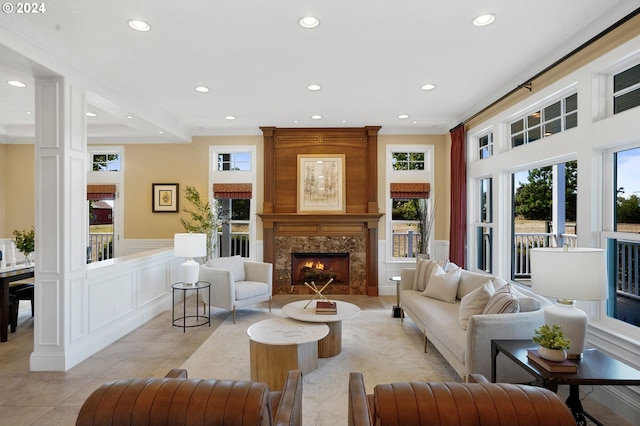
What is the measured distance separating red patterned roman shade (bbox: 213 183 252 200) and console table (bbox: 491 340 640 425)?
16.0ft

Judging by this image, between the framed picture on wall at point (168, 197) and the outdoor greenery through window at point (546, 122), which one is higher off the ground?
the outdoor greenery through window at point (546, 122)

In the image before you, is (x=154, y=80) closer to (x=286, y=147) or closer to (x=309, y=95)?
(x=309, y=95)

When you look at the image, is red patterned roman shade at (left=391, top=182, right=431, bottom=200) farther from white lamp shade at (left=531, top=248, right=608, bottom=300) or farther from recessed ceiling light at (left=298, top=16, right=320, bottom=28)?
white lamp shade at (left=531, top=248, right=608, bottom=300)

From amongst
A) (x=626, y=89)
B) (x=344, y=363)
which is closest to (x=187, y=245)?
(x=344, y=363)

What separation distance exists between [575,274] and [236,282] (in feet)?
13.7

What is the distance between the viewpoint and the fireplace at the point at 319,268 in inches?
250

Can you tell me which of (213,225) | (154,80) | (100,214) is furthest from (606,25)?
(100,214)

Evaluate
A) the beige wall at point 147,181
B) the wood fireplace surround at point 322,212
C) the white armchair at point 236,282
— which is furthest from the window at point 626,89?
the beige wall at point 147,181

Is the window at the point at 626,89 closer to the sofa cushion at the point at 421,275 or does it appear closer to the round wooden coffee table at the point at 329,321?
the sofa cushion at the point at 421,275

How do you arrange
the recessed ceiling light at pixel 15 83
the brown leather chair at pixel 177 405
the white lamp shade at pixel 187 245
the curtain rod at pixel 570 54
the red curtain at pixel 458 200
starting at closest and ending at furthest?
the brown leather chair at pixel 177 405 < the curtain rod at pixel 570 54 < the recessed ceiling light at pixel 15 83 < the white lamp shade at pixel 187 245 < the red curtain at pixel 458 200

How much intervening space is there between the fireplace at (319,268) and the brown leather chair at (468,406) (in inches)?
196

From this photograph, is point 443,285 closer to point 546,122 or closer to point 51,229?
point 546,122

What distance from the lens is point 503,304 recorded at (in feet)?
8.89

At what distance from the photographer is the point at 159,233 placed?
6406 mm
